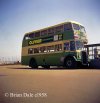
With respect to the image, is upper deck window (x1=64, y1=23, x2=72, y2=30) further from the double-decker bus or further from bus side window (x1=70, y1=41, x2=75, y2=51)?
bus side window (x1=70, y1=41, x2=75, y2=51)

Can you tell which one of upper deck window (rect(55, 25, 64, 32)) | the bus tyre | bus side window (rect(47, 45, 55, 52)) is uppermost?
upper deck window (rect(55, 25, 64, 32))

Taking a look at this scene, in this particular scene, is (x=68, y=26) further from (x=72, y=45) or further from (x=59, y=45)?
(x=59, y=45)

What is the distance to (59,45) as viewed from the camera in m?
14.4

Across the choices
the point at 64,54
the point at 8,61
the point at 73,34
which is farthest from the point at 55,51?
the point at 8,61

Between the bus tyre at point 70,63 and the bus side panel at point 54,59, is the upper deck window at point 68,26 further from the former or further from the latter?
the bus tyre at point 70,63

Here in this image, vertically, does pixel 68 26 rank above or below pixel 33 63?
above

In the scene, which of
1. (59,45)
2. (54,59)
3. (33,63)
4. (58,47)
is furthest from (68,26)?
(33,63)

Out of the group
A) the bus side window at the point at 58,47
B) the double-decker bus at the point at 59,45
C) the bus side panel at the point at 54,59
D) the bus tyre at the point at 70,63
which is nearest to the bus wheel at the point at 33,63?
the double-decker bus at the point at 59,45

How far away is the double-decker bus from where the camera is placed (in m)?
13.6

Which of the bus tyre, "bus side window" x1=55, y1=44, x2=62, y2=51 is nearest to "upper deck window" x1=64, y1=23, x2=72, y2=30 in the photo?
"bus side window" x1=55, y1=44, x2=62, y2=51

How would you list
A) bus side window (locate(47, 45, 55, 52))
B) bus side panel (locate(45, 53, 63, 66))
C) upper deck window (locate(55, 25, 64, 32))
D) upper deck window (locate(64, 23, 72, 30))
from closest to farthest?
upper deck window (locate(64, 23, 72, 30)) < upper deck window (locate(55, 25, 64, 32)) < bus side panel (locate(45, 53, 63, 66)) < bus side window (locate(47, 45, 55, 52))

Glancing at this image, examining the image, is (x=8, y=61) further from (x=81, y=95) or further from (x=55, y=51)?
(x=81, y=95)

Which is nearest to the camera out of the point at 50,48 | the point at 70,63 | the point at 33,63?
the point at 70,63

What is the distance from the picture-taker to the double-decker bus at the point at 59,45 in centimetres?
1363
